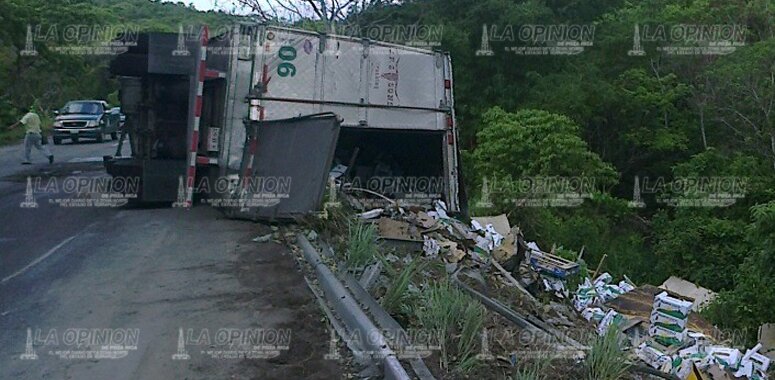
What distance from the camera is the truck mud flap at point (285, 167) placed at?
9.73m

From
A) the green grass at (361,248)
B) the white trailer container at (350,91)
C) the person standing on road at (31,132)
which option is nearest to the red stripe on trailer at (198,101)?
the white trailer container at (350,91)

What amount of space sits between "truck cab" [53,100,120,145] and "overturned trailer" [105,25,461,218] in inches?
699

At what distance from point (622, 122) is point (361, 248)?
22.0m

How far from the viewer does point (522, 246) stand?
1069 centimetres

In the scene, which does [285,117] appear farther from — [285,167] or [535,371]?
[535,371]

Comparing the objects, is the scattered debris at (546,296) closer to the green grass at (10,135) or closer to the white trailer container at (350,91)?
the white trailer container at (350,91)

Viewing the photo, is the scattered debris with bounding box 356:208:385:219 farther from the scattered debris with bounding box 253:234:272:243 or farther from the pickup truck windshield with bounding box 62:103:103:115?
the pickup truck windshield with bounding box 62:103:103:115

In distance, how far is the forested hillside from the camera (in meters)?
21.7

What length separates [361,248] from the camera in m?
7.74

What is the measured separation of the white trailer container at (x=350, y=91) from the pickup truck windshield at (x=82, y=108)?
2103 centimetres

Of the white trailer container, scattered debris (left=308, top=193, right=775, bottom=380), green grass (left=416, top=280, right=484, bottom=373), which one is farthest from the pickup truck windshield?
green grass (left=416, top=280, right=484, bottom=373)

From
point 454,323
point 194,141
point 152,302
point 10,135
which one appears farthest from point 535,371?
point 10,135

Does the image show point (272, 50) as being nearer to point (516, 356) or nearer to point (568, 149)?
point (516, 356)

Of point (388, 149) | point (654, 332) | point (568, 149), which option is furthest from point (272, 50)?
point (568, 149)
